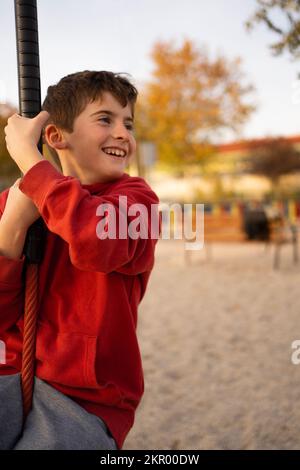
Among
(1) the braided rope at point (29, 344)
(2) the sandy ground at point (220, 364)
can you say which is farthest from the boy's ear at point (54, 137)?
(2) the sandy ground at point (220, 364)

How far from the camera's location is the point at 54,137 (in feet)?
4.80

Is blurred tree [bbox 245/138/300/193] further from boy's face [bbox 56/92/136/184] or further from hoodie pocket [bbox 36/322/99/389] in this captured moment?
hoodie pocket [bbox 36/322/99/389]

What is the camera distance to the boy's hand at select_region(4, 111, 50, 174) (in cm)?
129

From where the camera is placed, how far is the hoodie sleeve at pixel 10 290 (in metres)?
1.36

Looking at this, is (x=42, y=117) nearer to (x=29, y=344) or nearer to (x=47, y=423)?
(x=29, y=344)

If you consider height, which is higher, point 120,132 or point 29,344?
point 120,132

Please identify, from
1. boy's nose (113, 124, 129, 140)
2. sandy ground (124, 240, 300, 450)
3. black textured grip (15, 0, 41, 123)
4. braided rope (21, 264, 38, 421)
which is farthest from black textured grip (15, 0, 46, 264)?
sandy ground (124, 240, 300, 450)

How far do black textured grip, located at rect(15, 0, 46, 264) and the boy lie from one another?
32 mm

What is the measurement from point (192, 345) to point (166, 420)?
65.3 inches

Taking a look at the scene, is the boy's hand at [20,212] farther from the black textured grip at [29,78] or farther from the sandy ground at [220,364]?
the sandy ground at [220,364]

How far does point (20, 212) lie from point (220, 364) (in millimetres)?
3455

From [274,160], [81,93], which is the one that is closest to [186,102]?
[274,160]

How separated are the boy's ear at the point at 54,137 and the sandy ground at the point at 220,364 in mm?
2194

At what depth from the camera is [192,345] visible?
499cm
